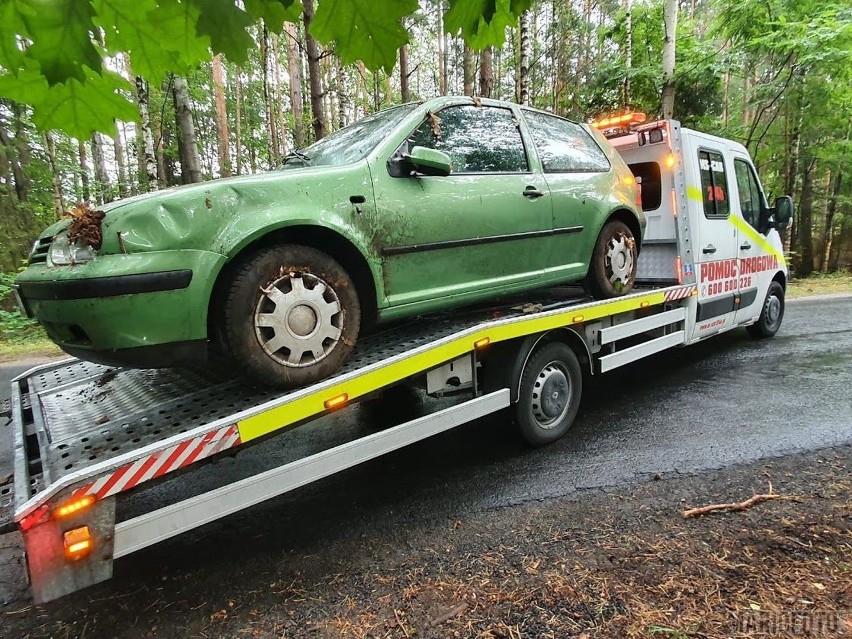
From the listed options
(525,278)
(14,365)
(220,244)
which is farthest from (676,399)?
(14,365)

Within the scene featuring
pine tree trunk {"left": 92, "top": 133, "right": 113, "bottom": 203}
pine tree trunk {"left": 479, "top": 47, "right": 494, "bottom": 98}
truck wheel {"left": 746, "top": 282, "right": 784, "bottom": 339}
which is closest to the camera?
truck wheel {"left": 746, "top": 282, "right": 784, "bottom": 339}

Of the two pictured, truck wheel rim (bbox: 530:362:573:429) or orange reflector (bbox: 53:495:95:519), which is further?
truck wheel rim (bbox: 530:362:573:429)

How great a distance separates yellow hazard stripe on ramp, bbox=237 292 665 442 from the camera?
224 centimetres


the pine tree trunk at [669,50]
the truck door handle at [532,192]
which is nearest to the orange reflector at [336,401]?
the truck door handle at [532,192]

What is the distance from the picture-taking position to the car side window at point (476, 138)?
320 cm

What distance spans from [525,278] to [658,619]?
2.21 metres

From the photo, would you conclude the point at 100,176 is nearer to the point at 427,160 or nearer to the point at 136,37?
the point at 427,160

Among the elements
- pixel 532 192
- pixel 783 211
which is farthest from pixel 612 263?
pixel 783 211

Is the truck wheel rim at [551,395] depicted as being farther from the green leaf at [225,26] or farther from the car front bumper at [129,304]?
the green leaf at [225,26]

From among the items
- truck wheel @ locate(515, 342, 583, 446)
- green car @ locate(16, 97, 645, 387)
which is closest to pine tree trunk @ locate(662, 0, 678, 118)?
green car @ locate(16, 97, 645, 387)

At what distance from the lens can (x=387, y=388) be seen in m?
2.77

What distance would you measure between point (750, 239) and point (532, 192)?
149 inches

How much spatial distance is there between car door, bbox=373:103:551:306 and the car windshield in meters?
0.19

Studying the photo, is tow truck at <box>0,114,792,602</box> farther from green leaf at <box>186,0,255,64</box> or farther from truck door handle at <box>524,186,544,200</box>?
green leaf at <box>186,0,255,64</box>
